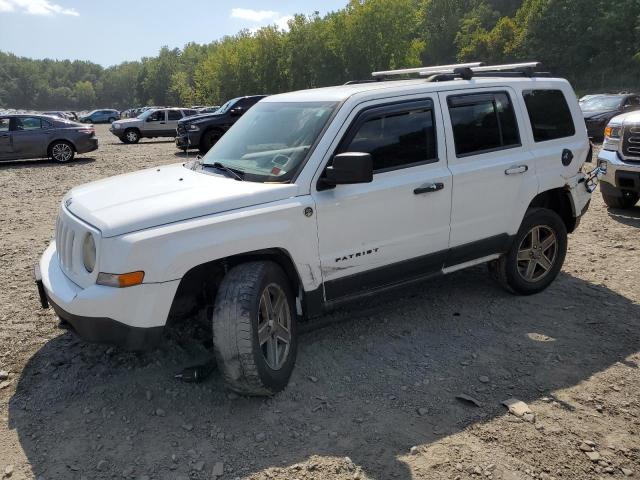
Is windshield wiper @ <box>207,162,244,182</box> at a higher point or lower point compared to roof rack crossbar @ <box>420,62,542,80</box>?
lower

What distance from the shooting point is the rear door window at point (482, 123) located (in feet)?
14.3

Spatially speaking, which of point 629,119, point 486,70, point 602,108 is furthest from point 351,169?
point 602,108

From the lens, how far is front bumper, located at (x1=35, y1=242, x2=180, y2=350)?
9.96ft

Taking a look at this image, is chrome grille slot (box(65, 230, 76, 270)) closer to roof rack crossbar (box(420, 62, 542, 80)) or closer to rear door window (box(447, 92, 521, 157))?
rear door window (box(447, 92, 521, 157))

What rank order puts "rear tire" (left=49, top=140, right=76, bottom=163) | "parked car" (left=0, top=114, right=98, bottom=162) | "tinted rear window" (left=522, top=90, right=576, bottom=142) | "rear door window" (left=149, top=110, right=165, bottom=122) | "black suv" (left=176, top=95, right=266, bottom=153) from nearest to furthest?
"tinted rear window" (left=522, top=90, right=576, bottom=142)
"parked car" (left=0, top=114, right=98, bottom=162)
"rear tire" (left=49, top=140, right=76, bottom=163)
"black suv" (left=176, top=95, right=266, bottom=153)
"rear door window" (left=149, top=110, right=165, bottom=122)

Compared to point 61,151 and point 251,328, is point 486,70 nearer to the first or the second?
point 251,328

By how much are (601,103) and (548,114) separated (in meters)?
15.1

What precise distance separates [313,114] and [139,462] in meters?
2.52

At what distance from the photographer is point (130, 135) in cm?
2608

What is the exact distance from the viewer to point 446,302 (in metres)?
5.03

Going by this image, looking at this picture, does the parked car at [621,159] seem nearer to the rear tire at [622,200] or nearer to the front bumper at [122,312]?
the rear tire at [622,200]

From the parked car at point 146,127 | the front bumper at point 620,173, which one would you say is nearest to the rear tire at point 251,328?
the front bumper at point 620,173

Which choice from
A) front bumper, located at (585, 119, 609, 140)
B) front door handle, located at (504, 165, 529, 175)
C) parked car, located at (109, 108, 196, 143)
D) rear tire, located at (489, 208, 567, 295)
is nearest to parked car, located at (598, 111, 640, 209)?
rear tire, located at (489, 208, 567, 295)

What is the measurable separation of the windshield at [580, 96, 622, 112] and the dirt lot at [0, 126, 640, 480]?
14404 mm
